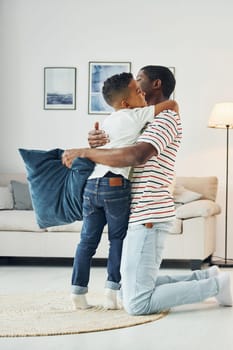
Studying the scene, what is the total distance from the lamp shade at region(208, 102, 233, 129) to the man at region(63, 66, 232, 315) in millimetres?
2756

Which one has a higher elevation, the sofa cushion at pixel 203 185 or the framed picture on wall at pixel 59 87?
the framed picture on wall at pixel 59 87

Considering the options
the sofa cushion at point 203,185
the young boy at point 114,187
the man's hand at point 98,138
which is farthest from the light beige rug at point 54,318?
the sofa cushion at point 203,185

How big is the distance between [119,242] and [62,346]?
0.78 meters

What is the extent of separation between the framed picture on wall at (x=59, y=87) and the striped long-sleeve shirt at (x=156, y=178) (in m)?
3.60

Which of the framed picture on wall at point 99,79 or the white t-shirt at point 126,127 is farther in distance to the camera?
the framed picture on wall at point 99,79

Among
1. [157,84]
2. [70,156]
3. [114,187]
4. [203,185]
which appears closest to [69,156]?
[70,156]

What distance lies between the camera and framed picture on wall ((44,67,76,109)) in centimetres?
721

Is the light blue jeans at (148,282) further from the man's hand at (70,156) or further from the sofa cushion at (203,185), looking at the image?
the sofa cushion at (203,185)

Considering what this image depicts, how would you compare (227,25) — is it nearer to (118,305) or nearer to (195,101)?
(195,101)

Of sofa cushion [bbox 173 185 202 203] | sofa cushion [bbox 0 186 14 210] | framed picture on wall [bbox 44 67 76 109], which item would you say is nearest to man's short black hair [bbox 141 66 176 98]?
sofa cushion [bbox 173 185 202 203]

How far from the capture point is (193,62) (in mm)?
7094

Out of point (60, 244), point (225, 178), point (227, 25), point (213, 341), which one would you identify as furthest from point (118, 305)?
point (227, 25)

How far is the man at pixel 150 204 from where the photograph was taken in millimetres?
3621

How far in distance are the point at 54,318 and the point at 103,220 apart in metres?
0.54
